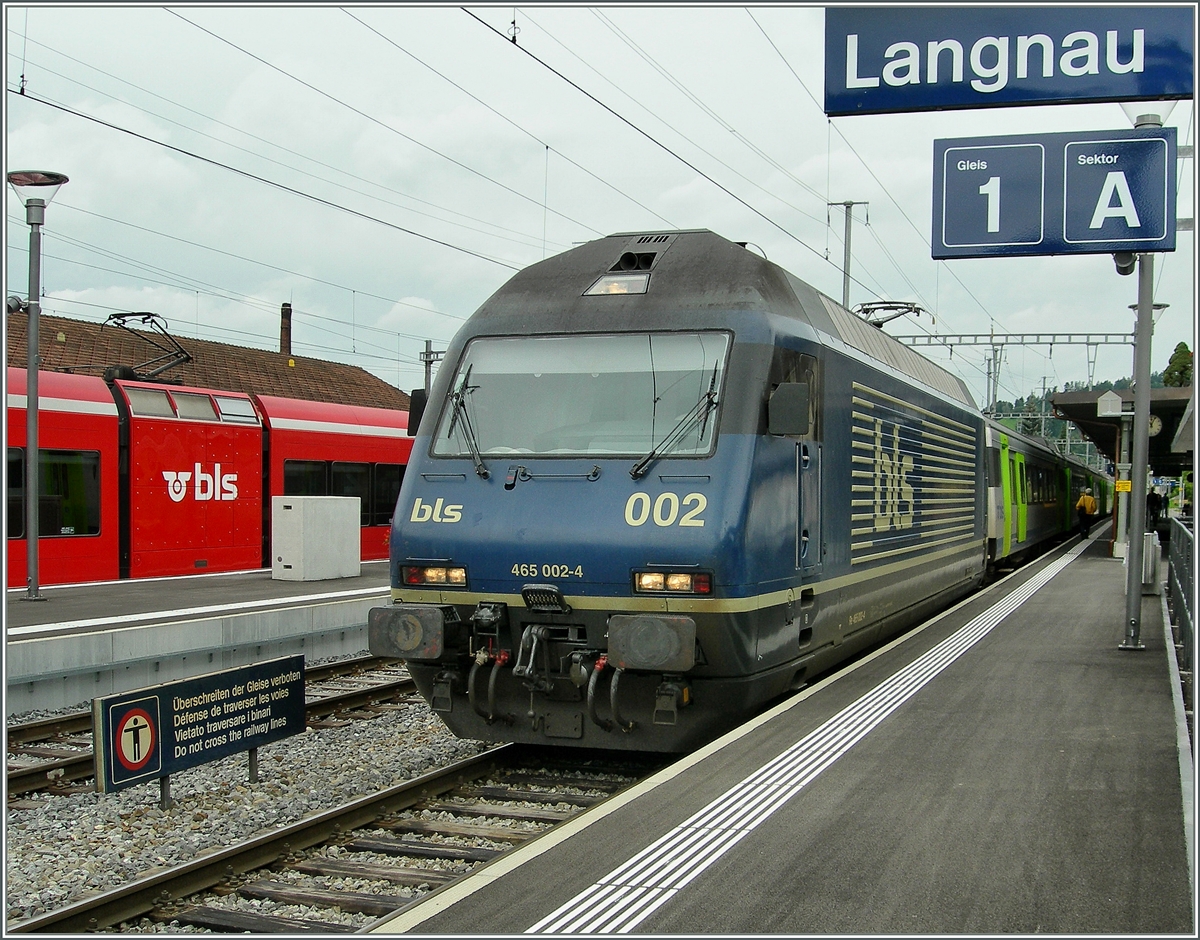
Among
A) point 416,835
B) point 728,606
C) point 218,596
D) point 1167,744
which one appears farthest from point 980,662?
point 218,596

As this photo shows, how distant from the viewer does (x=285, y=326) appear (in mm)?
45906

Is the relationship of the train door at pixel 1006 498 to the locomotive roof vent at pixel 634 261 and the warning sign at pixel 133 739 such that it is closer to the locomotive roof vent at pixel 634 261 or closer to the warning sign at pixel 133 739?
the locomotive roof vent at pixel 634 261

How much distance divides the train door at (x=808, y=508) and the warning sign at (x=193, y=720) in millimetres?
3775

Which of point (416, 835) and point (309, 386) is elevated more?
point (309, 386)

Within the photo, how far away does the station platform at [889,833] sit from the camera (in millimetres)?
4102

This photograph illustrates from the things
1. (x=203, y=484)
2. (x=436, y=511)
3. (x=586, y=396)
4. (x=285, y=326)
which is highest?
(x=285, y=326)

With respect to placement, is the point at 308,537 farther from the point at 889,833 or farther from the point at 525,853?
the point at 889,833

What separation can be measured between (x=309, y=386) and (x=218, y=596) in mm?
28613

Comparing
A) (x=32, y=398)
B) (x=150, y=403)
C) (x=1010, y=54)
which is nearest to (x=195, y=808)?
(x=1010, y=54)

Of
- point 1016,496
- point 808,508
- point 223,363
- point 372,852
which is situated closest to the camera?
point 372,852

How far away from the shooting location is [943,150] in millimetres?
8891

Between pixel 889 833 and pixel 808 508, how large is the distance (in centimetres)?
323

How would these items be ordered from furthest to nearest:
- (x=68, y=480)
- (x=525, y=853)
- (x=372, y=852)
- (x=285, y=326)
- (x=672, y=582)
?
(x=285, y=326) → (x=68, y=480) → (x=672, y=582) → (x=372, y=852) → (x=525, y=853)

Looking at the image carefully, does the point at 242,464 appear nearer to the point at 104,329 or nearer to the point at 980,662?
the point at 980,662
